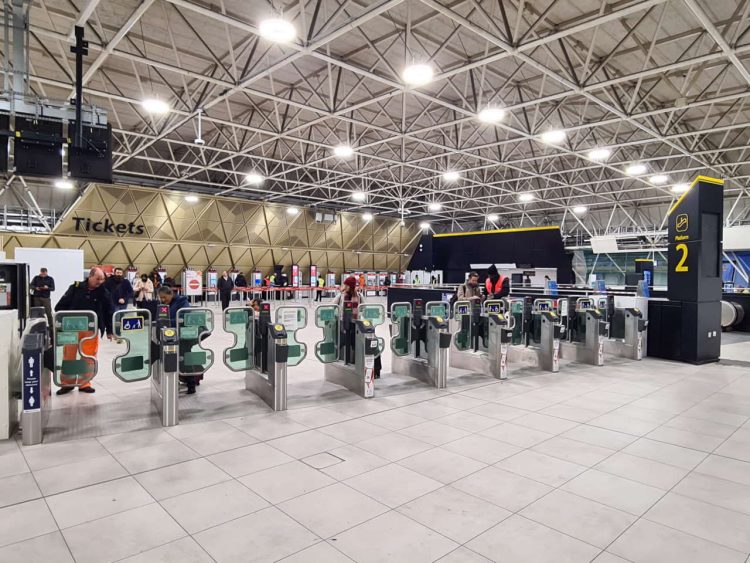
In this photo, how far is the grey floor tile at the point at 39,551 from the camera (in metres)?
2.50

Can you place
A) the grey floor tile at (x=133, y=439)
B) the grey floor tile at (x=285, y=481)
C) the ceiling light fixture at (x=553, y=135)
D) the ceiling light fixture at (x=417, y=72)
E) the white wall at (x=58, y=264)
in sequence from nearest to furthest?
1. the grey floor tile at (x=285, y=481)
2. the grey floor tile at (x=133, y=439)
3. the ceiling light fixture at (x=417, y=72)
4. the ceiling light fixture at (x=553, y=135)
5. the white wall at (x=58, y=264)

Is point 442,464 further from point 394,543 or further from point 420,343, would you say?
point 420,343

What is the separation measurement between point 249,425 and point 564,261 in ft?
71.1

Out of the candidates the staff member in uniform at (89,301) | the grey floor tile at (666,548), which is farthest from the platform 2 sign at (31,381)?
the grey floor tile at (666,548)

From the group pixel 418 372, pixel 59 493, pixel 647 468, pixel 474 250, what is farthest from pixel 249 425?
pixel 474 250

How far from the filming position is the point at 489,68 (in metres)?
11.7

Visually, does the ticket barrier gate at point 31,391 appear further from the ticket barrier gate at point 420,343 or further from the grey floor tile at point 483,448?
the ticket barrier gate at point 420,343

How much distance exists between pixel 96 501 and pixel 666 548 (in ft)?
11.6

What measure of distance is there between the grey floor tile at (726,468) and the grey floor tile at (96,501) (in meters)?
4.20

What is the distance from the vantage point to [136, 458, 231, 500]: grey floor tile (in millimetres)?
3328

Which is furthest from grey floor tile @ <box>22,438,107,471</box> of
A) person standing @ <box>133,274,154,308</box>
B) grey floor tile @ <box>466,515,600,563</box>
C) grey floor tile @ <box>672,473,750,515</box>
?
person standing @ <box>133,274,154,308</box>

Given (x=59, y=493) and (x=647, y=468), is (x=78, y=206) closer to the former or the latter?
(x=59, y=493)

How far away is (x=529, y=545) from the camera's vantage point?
2686 millimetres

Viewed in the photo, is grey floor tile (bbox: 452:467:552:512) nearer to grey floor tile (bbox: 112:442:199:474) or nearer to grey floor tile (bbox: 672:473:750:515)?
grey floor tile (bbox: 672:473:750:515)
